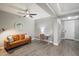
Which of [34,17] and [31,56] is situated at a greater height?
→ [34,17]

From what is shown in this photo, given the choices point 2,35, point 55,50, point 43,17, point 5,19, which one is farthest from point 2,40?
point 55,50

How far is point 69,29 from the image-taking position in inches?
70.9

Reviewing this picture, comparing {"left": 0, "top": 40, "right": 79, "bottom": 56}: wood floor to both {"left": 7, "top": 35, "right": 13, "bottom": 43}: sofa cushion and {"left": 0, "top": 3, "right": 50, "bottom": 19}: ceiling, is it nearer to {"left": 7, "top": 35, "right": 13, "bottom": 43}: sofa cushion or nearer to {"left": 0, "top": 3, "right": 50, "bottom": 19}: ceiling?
{"left": 7, "top": 35, "right": 13, "bottom": 43}: sofa cushion

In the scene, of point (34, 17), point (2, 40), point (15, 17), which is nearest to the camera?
point (2, 40)

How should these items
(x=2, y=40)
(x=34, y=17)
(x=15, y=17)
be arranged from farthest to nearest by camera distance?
1. (x=34, y=17)
2. (x=15, y=17)
3. (x=2, y=40)

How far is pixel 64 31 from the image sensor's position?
71.9 inches

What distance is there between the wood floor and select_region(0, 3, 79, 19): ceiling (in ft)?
2.43

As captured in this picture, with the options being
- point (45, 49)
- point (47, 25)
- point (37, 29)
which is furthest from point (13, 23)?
point (45, 49)

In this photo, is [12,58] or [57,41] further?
[57,41]

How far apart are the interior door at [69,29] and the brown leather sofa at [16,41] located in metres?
0.98

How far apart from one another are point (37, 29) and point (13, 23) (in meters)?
0.62

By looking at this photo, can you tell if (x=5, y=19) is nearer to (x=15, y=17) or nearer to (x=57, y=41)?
(x=15, y=17)

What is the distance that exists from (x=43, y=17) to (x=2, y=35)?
1.08 m

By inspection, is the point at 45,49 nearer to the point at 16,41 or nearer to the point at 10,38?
the point at 16,41
